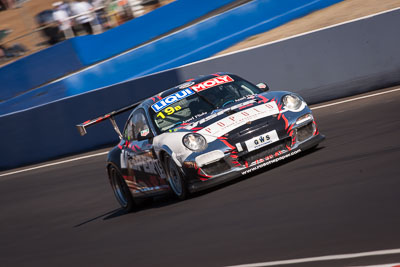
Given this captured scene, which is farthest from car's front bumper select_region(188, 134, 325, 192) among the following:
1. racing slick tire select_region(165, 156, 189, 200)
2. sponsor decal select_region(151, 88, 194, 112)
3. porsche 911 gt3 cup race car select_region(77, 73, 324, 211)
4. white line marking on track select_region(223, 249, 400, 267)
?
white line marking on track select_region(223, 249, 400, 267)

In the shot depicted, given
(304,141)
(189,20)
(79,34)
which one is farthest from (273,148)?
(189,20)

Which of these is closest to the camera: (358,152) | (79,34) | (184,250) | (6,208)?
(184,250)

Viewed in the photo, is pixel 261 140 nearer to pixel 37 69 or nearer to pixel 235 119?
pixel 235 119

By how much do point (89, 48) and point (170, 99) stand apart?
1343 cm

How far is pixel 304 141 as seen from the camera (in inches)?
318

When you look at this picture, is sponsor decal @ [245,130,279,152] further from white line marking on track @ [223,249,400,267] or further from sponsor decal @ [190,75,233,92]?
white line marking on track @ [223,249,400,267]

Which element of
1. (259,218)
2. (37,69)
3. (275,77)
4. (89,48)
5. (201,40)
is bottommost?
(201,40)

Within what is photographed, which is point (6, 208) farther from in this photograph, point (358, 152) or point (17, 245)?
point (358, 152)

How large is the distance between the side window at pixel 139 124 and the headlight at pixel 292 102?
1.66 metres

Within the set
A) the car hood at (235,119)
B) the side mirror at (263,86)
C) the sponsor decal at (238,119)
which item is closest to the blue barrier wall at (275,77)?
the side mirror at (263,86)

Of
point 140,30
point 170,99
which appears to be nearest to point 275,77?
point 170,99

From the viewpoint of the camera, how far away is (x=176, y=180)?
812 centimetres

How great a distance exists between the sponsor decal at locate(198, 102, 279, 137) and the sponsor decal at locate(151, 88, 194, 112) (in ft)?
3.07

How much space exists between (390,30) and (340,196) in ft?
22.4
